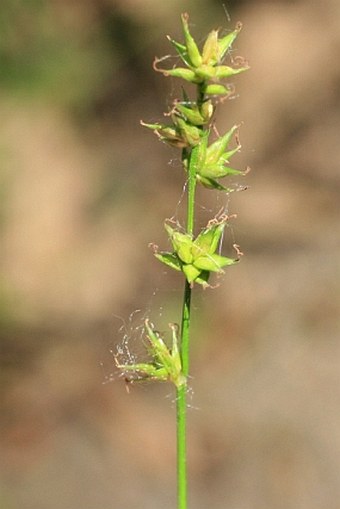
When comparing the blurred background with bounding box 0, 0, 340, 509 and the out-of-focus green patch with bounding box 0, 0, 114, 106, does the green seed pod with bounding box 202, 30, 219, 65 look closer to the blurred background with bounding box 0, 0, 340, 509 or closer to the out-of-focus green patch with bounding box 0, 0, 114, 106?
the blurred background with bounding box 0, 0, 340, 509

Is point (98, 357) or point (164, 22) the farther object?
point (164, 22)

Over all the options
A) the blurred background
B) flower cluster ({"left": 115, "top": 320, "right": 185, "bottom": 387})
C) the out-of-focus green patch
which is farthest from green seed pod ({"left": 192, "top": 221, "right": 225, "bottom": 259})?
the out-of-focus green patch

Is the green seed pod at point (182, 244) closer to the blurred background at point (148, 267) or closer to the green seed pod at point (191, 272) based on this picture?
the green seed pod at point (191, 272)

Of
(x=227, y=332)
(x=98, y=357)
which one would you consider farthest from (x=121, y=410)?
(x=227, y=332)

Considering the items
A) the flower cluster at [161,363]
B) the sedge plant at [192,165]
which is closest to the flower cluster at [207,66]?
the sedge plant at [192,165]

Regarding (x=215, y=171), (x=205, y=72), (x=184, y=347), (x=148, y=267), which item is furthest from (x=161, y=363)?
(x=148, y=267)

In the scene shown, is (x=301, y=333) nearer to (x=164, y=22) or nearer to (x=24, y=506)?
(x=24, y=506)

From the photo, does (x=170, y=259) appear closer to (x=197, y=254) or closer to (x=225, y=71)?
(x=197, y=254)
